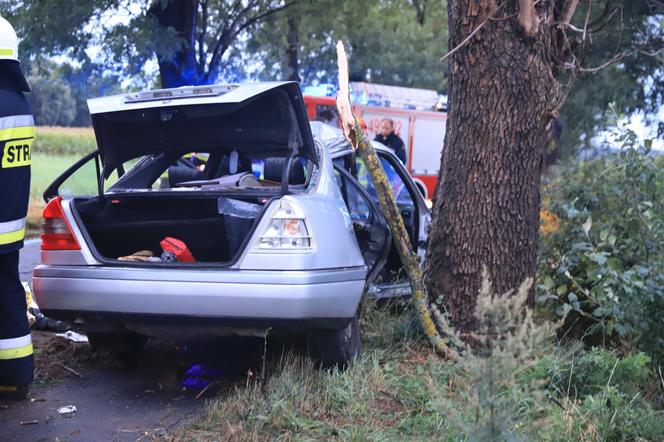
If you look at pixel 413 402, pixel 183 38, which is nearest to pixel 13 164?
pixel 413 402

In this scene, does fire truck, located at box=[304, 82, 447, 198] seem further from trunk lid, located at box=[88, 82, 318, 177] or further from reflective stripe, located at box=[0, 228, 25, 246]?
reflective stripe, located at box=[0, 228, 25, 246]

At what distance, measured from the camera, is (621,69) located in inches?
645

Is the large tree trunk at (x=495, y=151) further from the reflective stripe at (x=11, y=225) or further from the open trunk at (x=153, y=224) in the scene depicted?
the reflective stripe at (x=11, y=225)

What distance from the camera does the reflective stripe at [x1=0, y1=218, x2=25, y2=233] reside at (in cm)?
417

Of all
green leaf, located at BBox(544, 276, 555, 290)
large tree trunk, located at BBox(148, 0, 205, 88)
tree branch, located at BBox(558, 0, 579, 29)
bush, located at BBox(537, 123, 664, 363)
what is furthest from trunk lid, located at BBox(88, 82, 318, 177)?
large tree trunk, located at BBox(148, 0, 205, 88)

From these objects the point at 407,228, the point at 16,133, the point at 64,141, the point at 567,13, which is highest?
the point at 567,13

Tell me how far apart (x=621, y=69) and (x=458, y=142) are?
12.8 meters

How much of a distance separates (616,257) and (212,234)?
3.21 metres

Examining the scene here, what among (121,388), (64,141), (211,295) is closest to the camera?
(211,295)

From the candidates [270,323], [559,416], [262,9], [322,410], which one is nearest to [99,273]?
[270,323]

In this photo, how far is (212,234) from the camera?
→ 507 cm

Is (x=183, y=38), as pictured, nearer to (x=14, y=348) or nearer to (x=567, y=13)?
(x=567, y=13)

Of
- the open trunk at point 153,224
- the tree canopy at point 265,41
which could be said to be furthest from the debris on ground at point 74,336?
the tree canopy at point 265,41

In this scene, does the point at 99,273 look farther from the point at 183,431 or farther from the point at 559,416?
the point at 559,416
